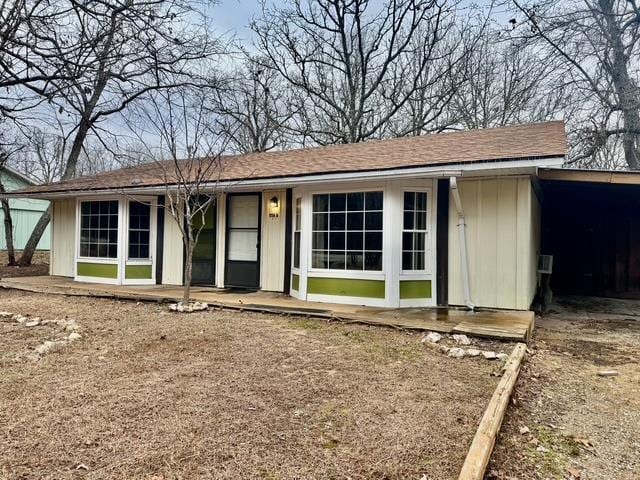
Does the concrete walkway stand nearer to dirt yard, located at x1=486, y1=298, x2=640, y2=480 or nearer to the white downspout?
the white downspout

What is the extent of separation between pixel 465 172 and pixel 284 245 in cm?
388

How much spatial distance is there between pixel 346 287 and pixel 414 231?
1.50 metres

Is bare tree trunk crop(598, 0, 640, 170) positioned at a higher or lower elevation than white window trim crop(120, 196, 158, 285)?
higher

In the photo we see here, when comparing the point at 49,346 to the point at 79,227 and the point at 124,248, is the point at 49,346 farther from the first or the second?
the point at 79,227

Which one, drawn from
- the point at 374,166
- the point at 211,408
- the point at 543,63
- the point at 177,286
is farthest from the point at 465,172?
the point at 543,63

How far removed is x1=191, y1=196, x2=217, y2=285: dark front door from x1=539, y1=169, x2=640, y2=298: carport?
7472 millimetres

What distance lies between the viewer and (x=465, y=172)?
6.31 meters

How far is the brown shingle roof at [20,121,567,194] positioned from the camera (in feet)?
20.5

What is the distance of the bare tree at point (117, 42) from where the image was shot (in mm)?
6879

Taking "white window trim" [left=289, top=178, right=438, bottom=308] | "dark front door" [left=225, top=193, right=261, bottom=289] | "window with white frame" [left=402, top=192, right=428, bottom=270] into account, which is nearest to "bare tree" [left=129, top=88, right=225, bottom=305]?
"dark front door" [left=225, top=193, right=261, bottom=289]

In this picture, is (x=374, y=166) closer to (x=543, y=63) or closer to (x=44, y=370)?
(x=44, y=370)

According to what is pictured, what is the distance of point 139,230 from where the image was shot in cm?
963

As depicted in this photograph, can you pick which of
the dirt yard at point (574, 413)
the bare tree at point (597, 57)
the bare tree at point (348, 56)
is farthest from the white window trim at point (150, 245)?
the bare tree at point (597, 57)

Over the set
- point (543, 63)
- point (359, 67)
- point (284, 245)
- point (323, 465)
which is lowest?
point (323, 465)
